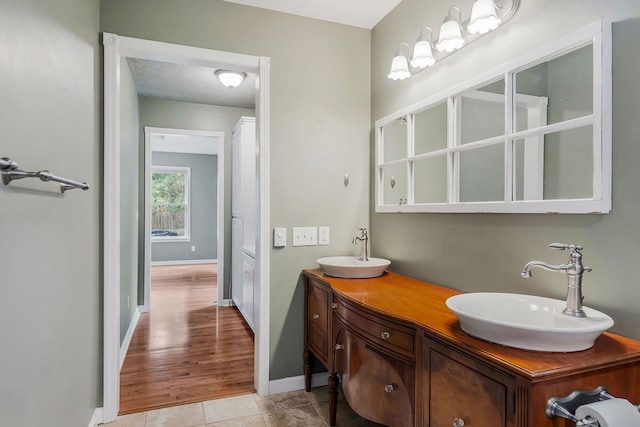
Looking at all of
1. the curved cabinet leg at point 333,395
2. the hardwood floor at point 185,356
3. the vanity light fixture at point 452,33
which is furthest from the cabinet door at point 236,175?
the vanity light fixture at point 452,33

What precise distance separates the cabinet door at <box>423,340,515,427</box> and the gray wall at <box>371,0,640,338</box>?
489 millimetres

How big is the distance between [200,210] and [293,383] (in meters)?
6.45

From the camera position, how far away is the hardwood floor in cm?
234

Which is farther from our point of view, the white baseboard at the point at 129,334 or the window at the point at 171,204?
the window at the point at 171,204

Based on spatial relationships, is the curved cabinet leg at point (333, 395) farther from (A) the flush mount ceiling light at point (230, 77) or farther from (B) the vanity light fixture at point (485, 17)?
(A) the flush mount ceiling light at point (230, 77)

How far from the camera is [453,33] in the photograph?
1.65 m

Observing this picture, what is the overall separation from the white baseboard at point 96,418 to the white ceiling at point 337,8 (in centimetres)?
244

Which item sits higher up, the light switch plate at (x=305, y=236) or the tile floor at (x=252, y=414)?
the light switch plate at (x=305, y=236)

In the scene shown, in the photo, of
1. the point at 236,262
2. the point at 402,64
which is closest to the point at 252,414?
the point at 402,64

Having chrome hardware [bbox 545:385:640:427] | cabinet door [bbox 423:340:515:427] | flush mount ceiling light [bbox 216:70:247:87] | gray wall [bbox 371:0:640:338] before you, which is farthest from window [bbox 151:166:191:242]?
chrome hardware [bbox 545:385:640:427]

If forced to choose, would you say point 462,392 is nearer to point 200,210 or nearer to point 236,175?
point 236,175

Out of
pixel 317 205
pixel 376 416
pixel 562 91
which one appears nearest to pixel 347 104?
pixel 317 205

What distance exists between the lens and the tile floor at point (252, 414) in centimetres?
199

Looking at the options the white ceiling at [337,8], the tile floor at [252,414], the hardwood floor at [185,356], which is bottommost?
the hardwood floor at [185,356]
